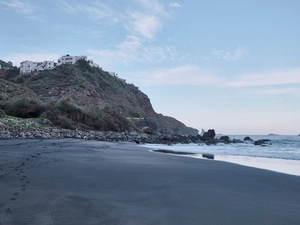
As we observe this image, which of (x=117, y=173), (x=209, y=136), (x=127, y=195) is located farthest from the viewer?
(x=209, y=136)

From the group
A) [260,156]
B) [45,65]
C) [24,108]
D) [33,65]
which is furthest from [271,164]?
[33,65]

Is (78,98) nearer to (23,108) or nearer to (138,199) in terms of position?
(23,108)

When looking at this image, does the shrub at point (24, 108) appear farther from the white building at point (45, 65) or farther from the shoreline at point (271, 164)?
the white building at point (45, 65)

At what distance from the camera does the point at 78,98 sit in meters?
47.6

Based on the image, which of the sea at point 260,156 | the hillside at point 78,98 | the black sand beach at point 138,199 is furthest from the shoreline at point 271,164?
the hillside at point 78,98

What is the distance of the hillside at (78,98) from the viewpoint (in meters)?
29.2

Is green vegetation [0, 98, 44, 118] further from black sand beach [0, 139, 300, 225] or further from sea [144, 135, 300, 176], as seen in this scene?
black sand beach [0, 139, 300, 225]

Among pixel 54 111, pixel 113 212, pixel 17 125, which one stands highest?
pixel 54 111

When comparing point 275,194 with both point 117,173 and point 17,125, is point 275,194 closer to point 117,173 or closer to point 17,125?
point 117,173

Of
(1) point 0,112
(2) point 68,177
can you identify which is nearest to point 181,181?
(2) point 68,177

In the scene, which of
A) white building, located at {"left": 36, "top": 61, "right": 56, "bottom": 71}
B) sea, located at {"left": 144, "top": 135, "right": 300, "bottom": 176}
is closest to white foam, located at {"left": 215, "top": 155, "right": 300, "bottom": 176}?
sea, located at {"left": 144, "top": 135, "right": 300, "bottom": 176}

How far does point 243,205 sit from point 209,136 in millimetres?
40390

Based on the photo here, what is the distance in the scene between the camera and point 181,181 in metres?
5.81

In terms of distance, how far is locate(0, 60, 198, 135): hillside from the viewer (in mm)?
29219
